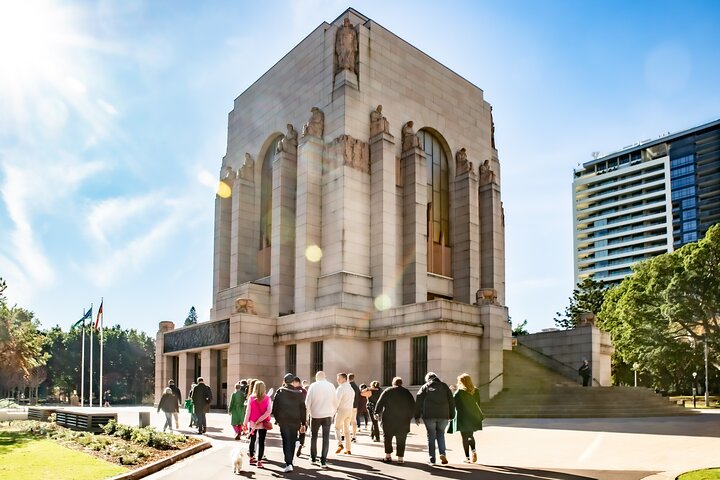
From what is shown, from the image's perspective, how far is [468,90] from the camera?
4841 cm

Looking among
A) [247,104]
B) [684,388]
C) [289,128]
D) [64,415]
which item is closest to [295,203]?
[289,128]

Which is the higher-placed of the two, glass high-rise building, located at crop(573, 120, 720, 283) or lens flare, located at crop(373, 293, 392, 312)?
glass high-rise building, located at crop(573, 120, 720, 283)

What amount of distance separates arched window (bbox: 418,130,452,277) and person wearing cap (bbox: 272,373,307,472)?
29377mm

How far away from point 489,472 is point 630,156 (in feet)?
500

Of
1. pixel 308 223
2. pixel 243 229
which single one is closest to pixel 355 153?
pixel 308 223

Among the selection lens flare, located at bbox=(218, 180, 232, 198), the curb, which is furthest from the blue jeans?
lens flare, located at bbox=(218, 180, 232, 198)

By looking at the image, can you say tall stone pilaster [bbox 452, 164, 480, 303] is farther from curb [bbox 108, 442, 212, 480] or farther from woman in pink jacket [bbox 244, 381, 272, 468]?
woman in pink jacket [bbox 244, 381, 272, 468]

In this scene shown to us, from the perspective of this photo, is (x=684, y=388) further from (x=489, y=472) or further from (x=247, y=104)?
(x=489, y=472)

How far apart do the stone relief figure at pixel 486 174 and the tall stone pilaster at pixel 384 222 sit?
9347mm

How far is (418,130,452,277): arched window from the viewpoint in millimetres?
43375

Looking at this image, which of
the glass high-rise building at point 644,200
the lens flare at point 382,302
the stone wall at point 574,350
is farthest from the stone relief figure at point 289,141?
the glass high-rise building at point 644,200

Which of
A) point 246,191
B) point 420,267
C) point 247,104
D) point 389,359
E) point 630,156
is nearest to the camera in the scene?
point 389,359

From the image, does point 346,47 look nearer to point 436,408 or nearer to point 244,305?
point 244,305

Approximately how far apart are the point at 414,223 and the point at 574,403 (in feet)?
48.5
